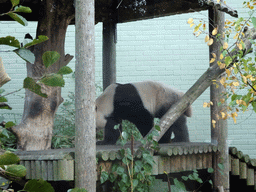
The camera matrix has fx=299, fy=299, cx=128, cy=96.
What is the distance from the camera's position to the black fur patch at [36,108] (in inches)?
123

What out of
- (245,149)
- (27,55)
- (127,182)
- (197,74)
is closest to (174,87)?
(197,74)

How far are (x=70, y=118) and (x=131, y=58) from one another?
1.11 metres

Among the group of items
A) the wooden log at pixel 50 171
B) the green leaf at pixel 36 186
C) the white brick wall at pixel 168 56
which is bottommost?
the wooden log at pixel 50 171

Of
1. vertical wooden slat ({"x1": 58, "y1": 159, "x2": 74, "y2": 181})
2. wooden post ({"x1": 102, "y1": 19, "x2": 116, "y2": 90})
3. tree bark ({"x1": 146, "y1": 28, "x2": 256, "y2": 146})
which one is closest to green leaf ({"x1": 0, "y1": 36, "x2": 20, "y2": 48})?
vertical wooden slat ({"x1": 58, "y1": 159, "x2": 74, "y2": 181})

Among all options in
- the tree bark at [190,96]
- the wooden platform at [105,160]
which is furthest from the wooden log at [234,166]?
the tree bark at [190,96]

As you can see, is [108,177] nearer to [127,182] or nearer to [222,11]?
[127,182]

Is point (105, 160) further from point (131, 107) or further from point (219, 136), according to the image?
point (219, 136)

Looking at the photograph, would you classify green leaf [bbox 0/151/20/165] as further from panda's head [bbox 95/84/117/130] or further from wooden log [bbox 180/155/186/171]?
panda's head [bbox 95/84/117/130]

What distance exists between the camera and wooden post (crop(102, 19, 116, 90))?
3.61m

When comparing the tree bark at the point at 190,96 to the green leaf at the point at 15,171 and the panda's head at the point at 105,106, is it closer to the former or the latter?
the panda's head at the point at 105,106

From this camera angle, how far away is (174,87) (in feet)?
11.1

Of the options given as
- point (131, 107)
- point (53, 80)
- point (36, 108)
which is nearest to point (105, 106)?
point (131, 107)

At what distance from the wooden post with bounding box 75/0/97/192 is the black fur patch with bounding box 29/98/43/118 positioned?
43.5 inches

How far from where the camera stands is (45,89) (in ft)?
10.4
